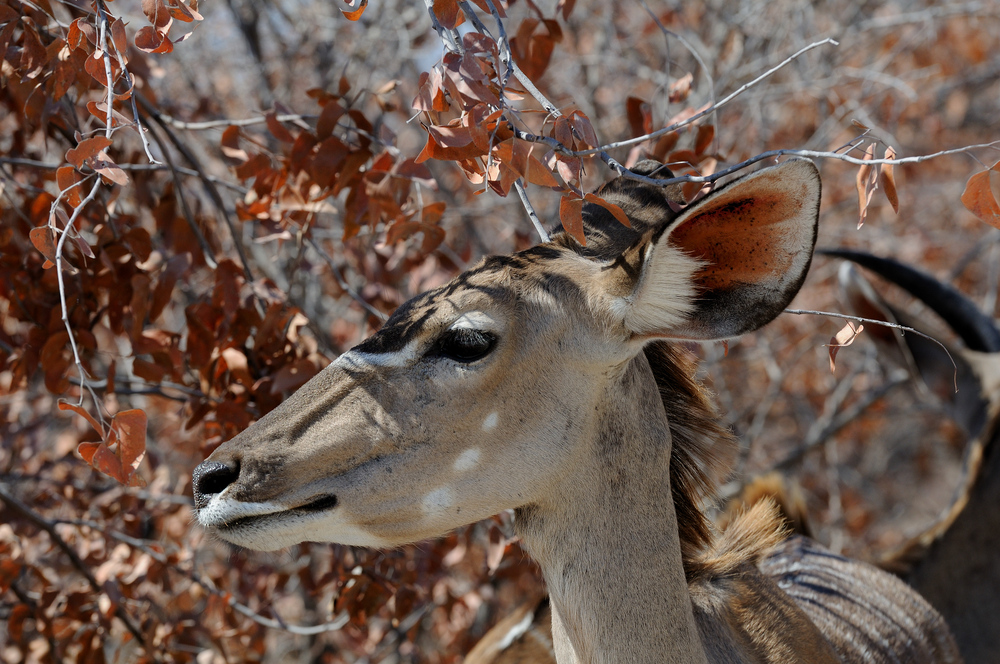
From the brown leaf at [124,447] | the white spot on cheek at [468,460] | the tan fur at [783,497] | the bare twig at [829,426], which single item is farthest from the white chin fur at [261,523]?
the bare twig at [829,426]

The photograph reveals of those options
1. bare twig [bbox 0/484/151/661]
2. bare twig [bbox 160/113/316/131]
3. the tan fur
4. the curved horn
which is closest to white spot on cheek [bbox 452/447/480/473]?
bare twig [bbox 160/113/316/131]

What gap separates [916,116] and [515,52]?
498 centimetres

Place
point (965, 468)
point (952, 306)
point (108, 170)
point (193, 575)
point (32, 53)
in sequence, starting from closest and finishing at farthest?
point (108, 170) < point (32, 53) < point (193, 575) < point (965, 468) < point (952, 306)

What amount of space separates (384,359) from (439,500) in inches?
13.0

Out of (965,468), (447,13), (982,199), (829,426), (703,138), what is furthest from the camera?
(829,426)

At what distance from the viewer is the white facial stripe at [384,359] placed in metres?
1.92

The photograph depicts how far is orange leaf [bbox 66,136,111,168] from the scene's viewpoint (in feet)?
5.77

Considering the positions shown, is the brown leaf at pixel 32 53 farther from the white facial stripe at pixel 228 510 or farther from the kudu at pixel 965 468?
the kudu at pixel 965 468

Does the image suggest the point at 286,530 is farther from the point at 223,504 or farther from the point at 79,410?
the point at 79,410

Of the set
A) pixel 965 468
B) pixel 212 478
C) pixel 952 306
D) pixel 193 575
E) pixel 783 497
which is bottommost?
pixel 965 468

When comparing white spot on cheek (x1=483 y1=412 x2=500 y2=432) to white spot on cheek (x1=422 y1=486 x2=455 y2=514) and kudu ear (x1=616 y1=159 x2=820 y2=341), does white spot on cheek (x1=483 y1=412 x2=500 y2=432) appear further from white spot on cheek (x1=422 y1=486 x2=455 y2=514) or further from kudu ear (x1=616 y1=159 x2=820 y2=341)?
kudu ear (x1=616 y1=159 x2=820 y2=341)

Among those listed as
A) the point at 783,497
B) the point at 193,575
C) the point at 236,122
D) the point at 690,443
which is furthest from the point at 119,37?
the point at 783,497

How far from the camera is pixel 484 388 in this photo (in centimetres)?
191

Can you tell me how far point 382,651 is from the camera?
4.25m
